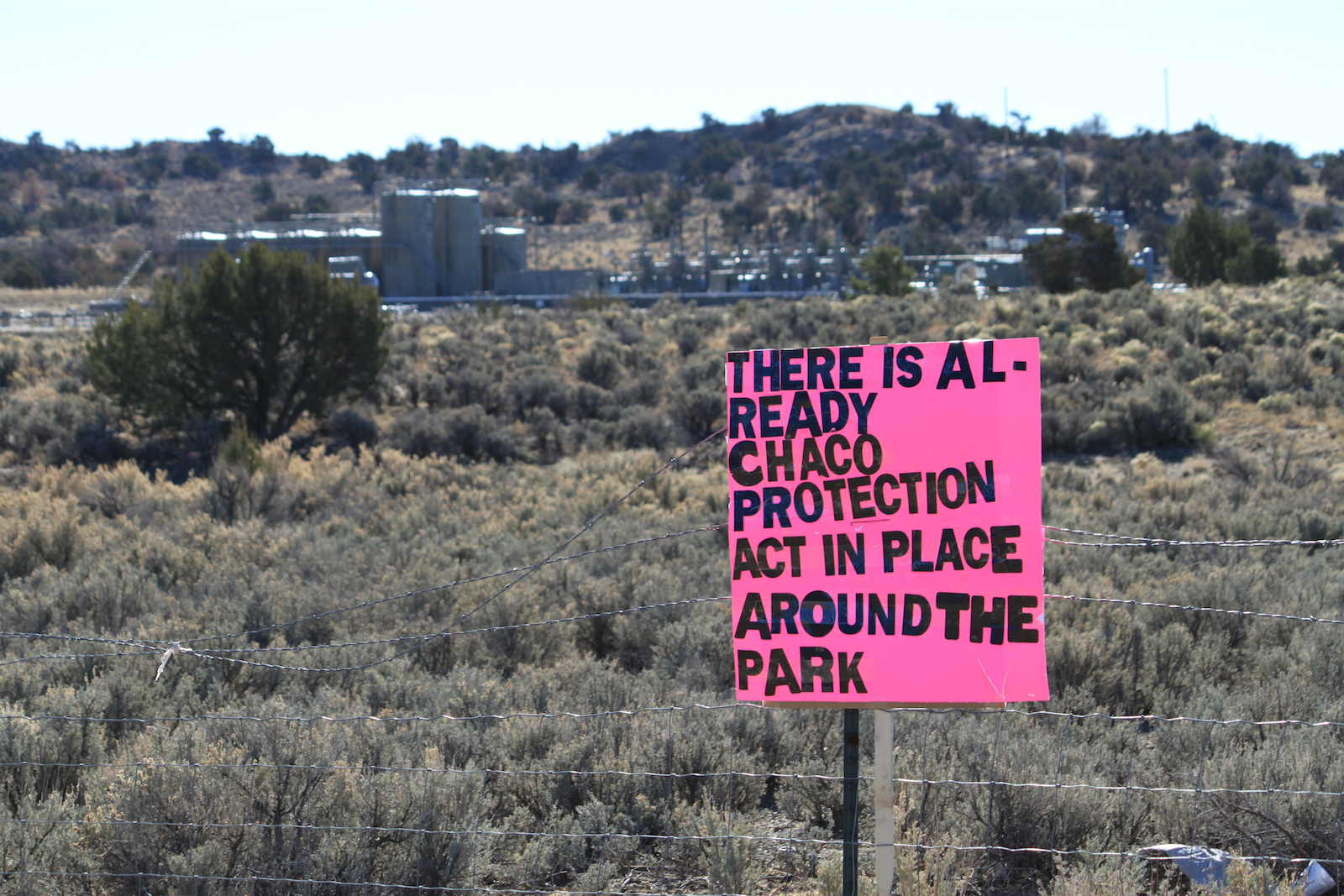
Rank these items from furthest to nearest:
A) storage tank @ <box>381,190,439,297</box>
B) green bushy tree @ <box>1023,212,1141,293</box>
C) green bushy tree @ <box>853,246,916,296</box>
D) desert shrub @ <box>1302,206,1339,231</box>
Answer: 1. desert shrub @ <box>1302,206,1339,231</box>
2. storage tank @ <box>381,190,439,297</box>
3. green bushy tree @ <box>853,246,916,296</box>
4. green bushy tree @ <box>1023,212,1141,293</box>

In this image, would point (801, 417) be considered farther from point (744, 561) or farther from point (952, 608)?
point (952, 608)

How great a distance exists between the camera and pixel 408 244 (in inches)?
2254

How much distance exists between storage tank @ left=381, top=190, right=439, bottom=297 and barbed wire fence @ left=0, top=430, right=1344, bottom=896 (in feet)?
178

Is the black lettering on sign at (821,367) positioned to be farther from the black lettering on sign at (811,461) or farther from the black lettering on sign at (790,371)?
the black lettering on sign at (811,461)

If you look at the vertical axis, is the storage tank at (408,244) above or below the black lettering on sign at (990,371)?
above

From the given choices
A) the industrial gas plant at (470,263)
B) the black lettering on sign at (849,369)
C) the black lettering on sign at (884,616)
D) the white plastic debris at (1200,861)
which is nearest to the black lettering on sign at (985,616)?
the black lettering on sign at (884,616)

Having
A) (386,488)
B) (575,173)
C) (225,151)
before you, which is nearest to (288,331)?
(386,488)

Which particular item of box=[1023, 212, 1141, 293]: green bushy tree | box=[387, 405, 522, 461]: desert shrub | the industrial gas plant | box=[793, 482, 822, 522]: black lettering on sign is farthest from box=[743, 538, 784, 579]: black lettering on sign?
the industrial gas plant

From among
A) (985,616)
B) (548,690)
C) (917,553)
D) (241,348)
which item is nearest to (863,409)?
(917,553)

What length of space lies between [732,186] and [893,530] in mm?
102492

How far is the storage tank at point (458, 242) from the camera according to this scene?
57844 mm

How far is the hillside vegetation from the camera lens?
419cm

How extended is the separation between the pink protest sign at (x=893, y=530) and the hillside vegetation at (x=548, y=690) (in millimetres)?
951

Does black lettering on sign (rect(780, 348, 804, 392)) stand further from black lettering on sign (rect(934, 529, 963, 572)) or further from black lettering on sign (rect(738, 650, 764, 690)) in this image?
black lettering on sign (rect(738, 650, 764, 690))
